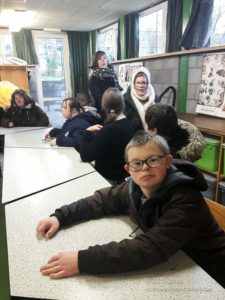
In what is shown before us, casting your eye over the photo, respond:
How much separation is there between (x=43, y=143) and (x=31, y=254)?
1.68 m

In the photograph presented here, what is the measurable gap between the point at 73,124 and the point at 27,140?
59 centimetres

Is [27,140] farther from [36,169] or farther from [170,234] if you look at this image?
[170,234]

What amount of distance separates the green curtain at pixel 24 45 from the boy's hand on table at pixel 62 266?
6.46m

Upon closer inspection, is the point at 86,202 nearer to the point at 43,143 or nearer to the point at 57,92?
the point at 43,143

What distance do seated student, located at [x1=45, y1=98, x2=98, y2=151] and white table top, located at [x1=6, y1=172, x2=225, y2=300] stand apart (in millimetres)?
1195

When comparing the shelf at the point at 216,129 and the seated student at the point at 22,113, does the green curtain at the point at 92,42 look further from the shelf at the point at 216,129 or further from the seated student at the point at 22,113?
the shelf at the point at 216,129

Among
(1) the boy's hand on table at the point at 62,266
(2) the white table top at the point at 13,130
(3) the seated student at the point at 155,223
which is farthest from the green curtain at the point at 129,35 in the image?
(1) the boy's hand on table at the point at 62,266

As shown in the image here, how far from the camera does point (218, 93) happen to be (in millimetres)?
3062

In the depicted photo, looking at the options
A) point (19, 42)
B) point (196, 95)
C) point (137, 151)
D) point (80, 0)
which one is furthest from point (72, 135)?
point (19, 42)

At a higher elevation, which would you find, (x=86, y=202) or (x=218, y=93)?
(x=218, y=93)

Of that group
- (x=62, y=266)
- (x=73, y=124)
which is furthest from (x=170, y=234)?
(x=73, y=124)

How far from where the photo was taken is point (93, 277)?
2.69 ft

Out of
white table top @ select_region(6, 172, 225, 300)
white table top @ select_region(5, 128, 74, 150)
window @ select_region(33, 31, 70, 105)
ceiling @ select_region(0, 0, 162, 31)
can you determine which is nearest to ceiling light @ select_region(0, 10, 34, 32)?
ceiling @ select_region(0, 0, 162, 31)

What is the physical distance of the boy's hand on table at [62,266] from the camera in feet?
2.69
